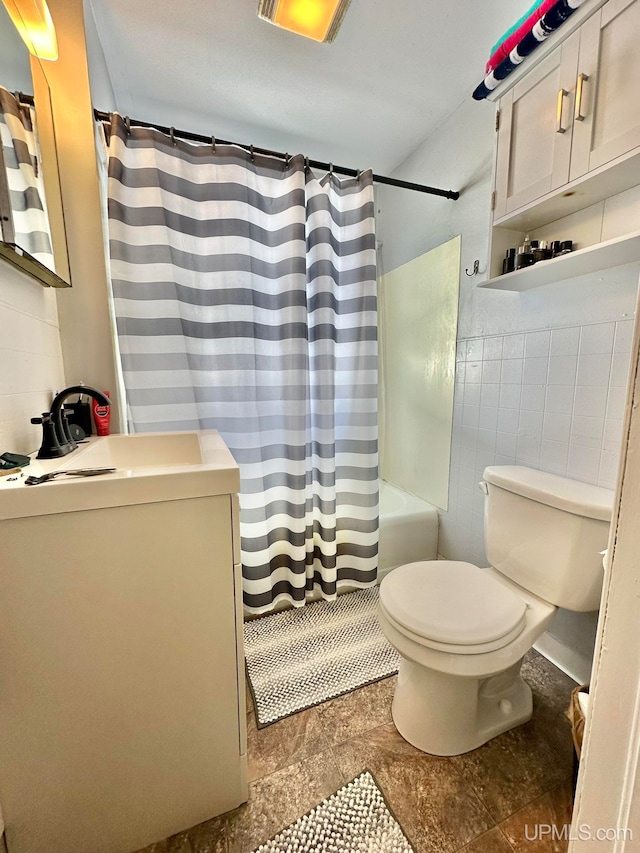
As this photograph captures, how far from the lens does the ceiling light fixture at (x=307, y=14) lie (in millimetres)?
1088

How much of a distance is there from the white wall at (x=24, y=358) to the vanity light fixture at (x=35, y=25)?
0.68 m

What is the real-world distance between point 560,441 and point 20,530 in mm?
1602

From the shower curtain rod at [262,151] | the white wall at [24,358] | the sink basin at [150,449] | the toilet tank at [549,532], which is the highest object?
the shower curtain rod at [262,151]

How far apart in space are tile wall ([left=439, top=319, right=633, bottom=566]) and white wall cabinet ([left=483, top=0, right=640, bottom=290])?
26cm

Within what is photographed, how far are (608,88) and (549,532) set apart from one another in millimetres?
1261

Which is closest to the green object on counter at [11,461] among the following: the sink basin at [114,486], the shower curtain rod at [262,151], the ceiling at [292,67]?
the sink basin at [114,486]

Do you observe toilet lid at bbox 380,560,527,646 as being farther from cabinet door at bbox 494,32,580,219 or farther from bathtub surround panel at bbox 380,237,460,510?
cabinet door at bbox 494,32,580,219

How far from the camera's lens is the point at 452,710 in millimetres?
1070

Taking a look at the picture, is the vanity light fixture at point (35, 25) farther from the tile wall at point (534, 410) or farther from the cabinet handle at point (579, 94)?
the tile wall at point (534, 410)

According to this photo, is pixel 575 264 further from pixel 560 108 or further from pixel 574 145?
pixel 560 108

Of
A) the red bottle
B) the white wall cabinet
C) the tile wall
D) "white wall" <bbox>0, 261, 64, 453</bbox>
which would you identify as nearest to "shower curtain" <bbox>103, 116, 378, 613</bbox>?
the red bottle

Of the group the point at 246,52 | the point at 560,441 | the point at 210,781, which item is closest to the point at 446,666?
the point at 210,781

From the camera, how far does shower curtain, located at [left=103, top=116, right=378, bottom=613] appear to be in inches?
53.8

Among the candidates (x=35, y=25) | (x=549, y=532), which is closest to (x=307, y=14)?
(x=35, y=25)
